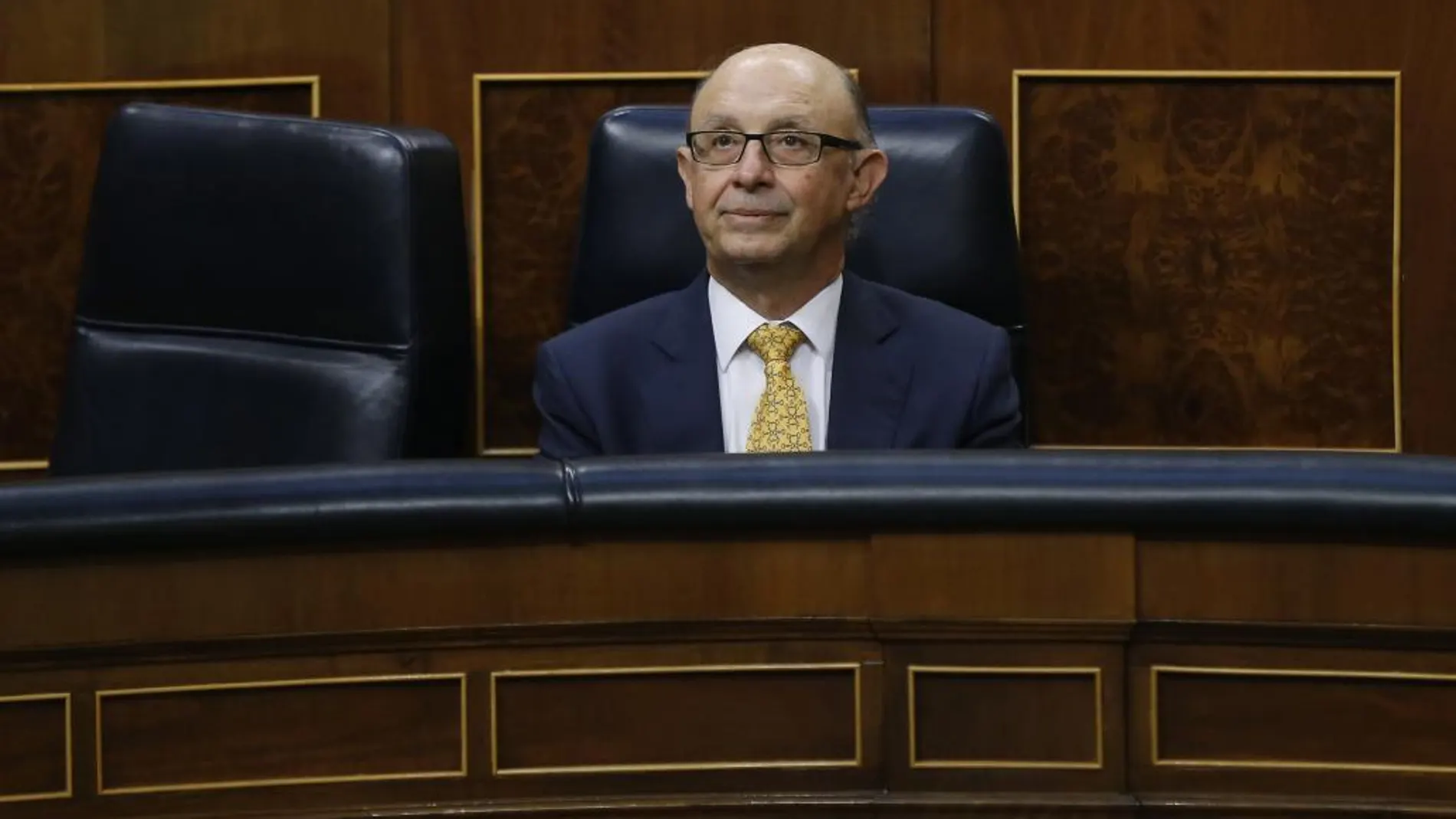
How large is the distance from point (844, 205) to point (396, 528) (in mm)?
832

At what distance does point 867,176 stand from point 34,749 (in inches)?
41.1

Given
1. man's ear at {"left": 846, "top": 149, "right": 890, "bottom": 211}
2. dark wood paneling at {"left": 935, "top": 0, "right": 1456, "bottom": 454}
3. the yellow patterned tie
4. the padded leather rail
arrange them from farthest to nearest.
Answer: dark wood paneling at {"left": 935, "top": 0, "right": 1456, "bottom": 454} < man's ear at {"left": 846, "top": 149, "right": 890, "bottom": 211} < the yellow patterned tie < the padded leather rail

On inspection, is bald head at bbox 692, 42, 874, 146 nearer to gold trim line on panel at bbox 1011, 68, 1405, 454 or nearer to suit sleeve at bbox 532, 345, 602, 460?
suit sleeve at bbox 532, 345, 602, 460

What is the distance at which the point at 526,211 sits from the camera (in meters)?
2.63

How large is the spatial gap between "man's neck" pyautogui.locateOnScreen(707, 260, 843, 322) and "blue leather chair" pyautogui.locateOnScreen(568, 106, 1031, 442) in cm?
13

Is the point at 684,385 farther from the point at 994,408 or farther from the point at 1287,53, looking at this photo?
the point at 1287,53

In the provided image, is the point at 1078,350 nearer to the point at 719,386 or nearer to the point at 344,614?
the point at 719,386

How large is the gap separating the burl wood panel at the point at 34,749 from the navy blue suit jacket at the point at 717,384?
26.4 inches

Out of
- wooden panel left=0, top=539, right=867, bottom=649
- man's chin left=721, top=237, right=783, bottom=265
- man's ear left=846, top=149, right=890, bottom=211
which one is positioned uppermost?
man's ear left=846, top=149, right=890, bottom=211

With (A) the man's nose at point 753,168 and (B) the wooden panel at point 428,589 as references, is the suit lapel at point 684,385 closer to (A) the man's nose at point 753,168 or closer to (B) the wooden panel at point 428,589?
(A) the man's nose at point 753,168

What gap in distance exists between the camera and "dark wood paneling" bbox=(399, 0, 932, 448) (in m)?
2.59

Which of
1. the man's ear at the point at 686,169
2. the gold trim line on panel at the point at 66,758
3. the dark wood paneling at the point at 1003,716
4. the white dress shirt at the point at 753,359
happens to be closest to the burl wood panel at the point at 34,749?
the gold trim line on panel at the point at 66,758

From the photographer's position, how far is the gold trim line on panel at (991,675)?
146 cm

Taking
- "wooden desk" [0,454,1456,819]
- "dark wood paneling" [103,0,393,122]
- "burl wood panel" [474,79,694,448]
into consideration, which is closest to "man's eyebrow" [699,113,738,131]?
"burl wood panel" [474,79,694,448]
